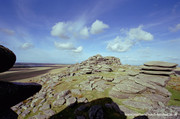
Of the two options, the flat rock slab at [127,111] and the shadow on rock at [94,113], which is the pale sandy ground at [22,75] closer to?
the shadow on rock at [94,113]

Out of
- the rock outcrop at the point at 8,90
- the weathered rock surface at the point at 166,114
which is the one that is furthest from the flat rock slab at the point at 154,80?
the rock outcrop at the point at 8,90

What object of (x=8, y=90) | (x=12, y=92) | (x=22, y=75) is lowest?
(x=22, y=75)

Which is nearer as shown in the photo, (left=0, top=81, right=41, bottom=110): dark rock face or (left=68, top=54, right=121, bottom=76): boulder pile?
(left=0, top=81, right=41, bottom=110): dark rock face

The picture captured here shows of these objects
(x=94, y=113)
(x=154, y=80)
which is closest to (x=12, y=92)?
(x=94, y=113)

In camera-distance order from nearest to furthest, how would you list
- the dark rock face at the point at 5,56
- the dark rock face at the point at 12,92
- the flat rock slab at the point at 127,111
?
the dark rock face at the point at 5,56 → the dark rock face at the point at 12,92 → the flat rock slab at the point at 127,111

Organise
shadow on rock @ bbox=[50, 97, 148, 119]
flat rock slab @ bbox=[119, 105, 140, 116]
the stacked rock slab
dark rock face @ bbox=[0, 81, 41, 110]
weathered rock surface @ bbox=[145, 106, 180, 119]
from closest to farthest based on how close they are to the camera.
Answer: dark rock face @ bbox=[0, 81, 41, 110]
weathered rock surface @ bbox=[145, 106, 180, 119]
shadow on rock @ bbox=[50, 97, 148, 119]
flat rock slab @ bbox=[119, 105, 140, 116]
the stacked rock slab

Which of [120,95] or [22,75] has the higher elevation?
[120,95]

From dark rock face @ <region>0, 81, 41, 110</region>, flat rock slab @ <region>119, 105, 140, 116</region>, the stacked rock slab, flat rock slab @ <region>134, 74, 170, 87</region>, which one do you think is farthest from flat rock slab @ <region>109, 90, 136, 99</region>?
the stacked rock slab

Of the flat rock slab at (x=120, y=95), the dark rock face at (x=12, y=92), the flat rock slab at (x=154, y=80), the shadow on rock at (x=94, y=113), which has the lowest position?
the shadow on rock at (x=94, y=113)

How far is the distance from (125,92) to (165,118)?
431 centimetres

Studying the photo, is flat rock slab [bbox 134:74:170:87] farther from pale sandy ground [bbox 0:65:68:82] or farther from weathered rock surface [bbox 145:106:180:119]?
pale sandy ground [bbox 0:65:68:82]

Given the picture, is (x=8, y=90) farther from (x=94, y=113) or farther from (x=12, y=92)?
(x=94, y=113)

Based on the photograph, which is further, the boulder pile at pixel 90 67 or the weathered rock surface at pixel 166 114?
the boulder pile at pixel 90 67

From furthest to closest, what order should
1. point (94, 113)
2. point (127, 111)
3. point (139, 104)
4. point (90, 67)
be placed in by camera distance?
point (90, 67)
point (139, 104)
point (127, 111)
point (94, 113)
